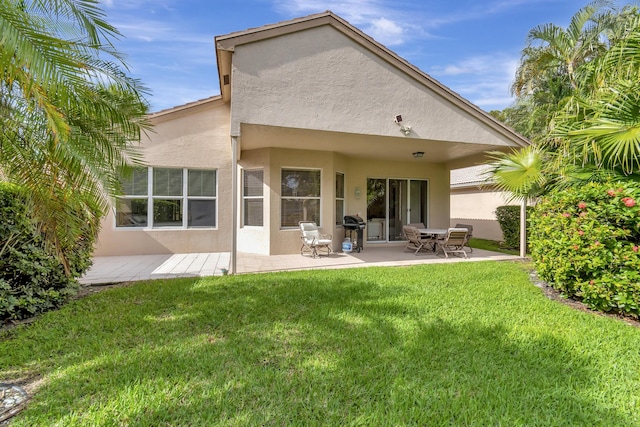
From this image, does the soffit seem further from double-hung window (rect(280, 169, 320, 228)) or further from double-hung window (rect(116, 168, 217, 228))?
double-hung window (rect(116, 168, 217, 228))

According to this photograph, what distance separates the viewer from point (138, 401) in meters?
2.70

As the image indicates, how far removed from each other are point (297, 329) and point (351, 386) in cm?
144

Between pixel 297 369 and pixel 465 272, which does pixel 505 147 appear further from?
pixel 297 369

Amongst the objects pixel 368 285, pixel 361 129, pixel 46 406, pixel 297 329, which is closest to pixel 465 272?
pixel 368 285

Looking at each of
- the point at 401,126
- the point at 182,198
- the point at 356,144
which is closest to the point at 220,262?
the point at 182,198

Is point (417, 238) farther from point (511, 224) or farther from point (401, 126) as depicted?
point (511, 224)

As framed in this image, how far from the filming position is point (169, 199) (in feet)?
34.3

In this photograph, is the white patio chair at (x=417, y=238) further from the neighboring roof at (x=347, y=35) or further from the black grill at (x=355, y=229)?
the neighboring roof at (x=347, y=35)

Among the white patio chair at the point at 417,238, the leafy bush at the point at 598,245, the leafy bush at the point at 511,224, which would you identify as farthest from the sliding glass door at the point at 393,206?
the leafy bush at the point at 598,245

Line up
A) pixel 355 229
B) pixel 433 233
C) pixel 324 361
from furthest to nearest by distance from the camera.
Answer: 1. pixel 355 229
2. pixel 433 233
3. pixel 324 361

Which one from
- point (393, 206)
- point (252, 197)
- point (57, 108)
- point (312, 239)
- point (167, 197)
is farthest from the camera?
point (393, 206)

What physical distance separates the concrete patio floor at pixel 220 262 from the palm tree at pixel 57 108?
148 inches

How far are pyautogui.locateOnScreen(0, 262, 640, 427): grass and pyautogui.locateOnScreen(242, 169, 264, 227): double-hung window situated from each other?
17.0ft

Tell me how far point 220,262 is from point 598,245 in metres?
8.75
